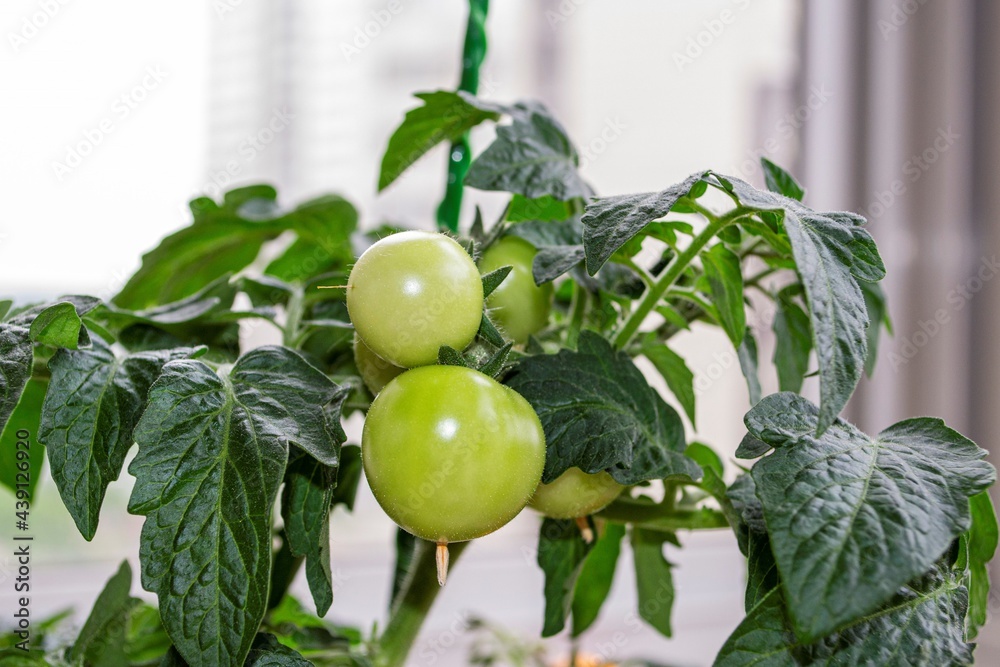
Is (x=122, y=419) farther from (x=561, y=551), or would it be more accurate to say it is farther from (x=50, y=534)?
(x=50, y=534)

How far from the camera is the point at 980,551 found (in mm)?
367

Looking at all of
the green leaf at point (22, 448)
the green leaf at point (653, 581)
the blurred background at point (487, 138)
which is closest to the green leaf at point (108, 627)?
the green leaf at point (22, 448)

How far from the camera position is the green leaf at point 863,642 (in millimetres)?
276

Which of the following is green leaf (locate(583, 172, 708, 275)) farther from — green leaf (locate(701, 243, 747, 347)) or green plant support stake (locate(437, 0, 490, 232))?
green plant support stake (locate(437, 0, 490, 232))

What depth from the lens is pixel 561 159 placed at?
434 mm

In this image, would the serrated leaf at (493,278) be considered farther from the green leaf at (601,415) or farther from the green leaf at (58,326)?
the green leaf at (58,326)

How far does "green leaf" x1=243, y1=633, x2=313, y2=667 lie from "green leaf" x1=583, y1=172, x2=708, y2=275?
0.61ft

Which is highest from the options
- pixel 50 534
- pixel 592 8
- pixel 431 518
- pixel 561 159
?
pixel 592 8

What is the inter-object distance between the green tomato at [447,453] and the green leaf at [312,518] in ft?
0.08

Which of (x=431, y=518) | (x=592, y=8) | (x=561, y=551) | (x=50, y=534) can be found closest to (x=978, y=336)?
(x=592, y=8)

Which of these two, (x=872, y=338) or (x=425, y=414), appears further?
(x=872, y=338)

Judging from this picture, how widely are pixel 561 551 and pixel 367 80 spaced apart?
882 mm

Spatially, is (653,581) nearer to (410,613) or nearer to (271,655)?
(410,613)

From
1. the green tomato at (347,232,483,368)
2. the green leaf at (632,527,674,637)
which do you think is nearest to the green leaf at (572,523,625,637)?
the green leaf at (632,527,674,637)
